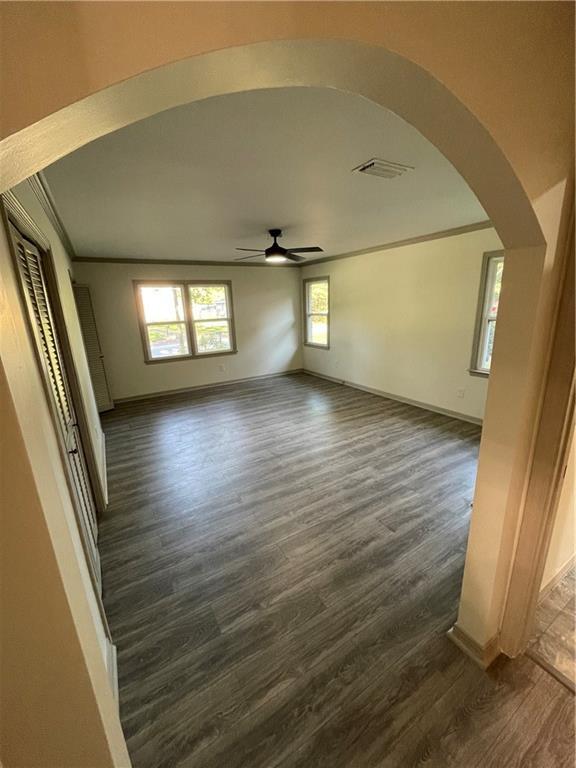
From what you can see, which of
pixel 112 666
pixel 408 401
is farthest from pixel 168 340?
pixel 112 666

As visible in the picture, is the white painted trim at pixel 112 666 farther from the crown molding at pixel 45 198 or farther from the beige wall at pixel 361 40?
the crown molding at pixel 45 198

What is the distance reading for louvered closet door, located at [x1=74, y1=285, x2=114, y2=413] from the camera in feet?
15.5

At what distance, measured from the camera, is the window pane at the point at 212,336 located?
19.5 feet

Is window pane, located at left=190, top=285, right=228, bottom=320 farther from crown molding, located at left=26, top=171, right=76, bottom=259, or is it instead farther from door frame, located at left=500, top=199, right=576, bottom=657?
door frame, located at left=500, top=199, right=576, bottom=657

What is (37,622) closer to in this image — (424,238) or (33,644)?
(33,644)

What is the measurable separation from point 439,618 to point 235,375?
5.31m

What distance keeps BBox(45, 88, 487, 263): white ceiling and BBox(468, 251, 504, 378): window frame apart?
49 centimetres

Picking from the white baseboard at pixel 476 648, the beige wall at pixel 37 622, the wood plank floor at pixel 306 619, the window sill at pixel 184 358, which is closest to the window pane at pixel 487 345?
the wood plank floor at pixel 306 619

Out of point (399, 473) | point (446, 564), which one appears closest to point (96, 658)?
point (446, 564)

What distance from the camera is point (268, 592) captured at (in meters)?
1.86

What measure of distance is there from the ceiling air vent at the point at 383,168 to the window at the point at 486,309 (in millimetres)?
2157

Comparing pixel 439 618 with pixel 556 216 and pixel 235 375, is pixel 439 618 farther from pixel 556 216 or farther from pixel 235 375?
pixel 235 375

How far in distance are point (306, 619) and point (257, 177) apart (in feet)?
9.11

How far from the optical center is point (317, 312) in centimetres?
655
